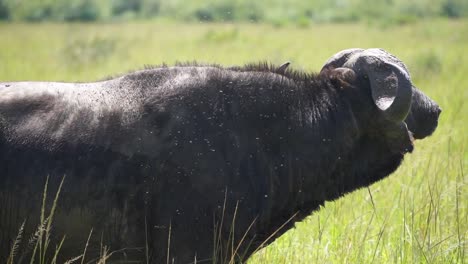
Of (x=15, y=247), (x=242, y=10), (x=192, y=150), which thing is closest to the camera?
(x=15, y=247)

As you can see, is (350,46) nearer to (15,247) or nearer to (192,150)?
(192,150)

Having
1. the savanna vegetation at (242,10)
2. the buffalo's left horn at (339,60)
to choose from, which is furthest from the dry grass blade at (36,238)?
the savanna vegetation at (242,10)

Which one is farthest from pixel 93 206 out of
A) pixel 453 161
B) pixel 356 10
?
pixel 356 10

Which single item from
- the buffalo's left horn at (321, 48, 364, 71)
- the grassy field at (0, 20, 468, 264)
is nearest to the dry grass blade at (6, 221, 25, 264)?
the grassy field at (0, 20, 468, 264)

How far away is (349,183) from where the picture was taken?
5.42m

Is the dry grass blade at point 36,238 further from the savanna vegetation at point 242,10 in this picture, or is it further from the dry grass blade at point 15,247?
the savanna vegetation at point 242,10

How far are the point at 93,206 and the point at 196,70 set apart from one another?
1.22m

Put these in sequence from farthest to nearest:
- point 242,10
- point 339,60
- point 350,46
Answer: point 242,10 → point 350,46 → point 339,60

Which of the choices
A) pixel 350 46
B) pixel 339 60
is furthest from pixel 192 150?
pixel 350 46

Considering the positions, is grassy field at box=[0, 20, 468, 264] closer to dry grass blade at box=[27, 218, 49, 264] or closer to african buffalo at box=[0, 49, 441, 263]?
african buffalo at box=[0, 49, 441, 263]

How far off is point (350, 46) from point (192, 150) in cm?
2100

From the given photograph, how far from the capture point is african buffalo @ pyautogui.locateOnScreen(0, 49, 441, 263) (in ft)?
15.2

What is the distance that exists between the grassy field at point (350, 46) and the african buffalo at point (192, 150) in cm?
82

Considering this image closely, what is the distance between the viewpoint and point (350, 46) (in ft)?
82.3
